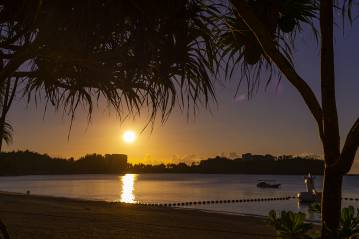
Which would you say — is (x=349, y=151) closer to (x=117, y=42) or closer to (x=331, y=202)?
(x=331, y=202)

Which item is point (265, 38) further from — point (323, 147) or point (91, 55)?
point (91, 55)

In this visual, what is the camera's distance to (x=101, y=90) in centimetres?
619

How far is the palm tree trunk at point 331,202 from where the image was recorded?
3818 millimetres

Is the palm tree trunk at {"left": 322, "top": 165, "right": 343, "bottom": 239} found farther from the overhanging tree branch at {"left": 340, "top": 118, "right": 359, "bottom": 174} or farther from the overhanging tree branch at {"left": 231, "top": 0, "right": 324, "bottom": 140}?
the overhanging tree branch at {"left": 231, "top": 0, "right": 324, "bottom": 140}

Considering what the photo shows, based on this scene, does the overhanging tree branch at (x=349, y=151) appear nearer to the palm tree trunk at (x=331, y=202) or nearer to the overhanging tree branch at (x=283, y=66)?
the palm tree trunk at (x=331, y=202)

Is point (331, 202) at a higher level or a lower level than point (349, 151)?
lower

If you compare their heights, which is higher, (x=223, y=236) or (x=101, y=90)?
(x=101, y=90)

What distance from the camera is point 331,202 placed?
387 cm

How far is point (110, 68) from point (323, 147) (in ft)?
8.13

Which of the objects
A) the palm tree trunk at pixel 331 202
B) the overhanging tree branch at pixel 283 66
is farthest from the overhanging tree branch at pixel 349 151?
the overhanging tree branch at pixel 283 66

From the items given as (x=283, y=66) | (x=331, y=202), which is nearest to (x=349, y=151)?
(x=331, y=202)

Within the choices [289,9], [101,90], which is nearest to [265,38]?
[289,9]

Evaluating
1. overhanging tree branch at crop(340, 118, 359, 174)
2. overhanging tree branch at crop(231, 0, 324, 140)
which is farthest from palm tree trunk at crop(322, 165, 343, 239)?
overhanging tree branch at crop(231, 0, 324, 140)

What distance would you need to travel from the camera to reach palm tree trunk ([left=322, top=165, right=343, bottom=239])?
3.82 metres
